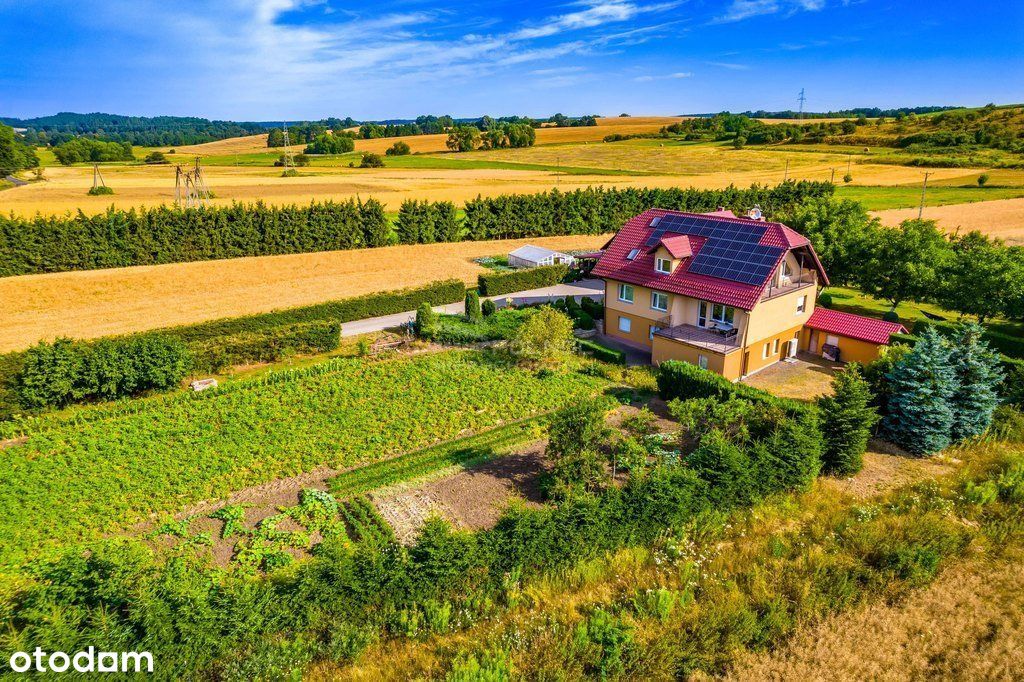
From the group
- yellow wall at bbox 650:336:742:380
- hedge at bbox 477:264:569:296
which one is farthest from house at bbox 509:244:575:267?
yellow wall at bbox 650:336:742:380

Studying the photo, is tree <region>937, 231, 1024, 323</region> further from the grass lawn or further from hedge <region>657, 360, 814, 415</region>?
the grass lawn

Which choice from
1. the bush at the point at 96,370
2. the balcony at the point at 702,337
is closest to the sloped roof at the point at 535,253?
the balcony at the point at 702,337

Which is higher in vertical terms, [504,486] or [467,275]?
[467,275]

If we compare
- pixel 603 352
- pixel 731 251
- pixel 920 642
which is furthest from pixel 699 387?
pixel 920 642

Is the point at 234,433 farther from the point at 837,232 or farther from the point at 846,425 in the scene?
the point at 837,232

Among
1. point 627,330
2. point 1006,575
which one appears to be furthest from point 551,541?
point 627,330

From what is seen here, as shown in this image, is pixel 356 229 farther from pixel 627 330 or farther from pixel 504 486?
pixel 504 486
